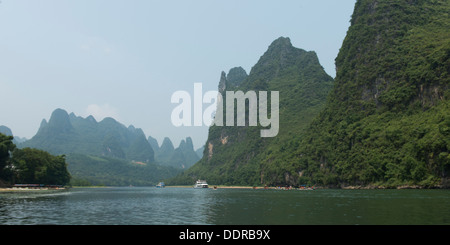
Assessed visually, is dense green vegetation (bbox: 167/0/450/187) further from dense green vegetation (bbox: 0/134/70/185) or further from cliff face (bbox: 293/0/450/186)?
dense green vegetation (bbox: 0/134/70/185)

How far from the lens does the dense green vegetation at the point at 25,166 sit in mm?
130625

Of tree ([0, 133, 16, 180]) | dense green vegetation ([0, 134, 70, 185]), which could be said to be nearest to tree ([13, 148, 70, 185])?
dense green vegetation ([0, 134, 70, 185])

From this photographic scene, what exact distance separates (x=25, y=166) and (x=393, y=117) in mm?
146105

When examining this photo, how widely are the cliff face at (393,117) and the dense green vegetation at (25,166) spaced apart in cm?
11483

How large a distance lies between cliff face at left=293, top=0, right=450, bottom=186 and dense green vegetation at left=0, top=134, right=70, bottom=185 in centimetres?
11483

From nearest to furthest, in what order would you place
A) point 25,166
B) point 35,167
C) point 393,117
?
point 25,166
point 35,167
point 393,117

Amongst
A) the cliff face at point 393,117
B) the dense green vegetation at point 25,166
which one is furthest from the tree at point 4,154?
the cliff face at point 393,117

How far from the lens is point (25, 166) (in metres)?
138

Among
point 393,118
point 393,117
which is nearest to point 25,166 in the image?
point 393,118

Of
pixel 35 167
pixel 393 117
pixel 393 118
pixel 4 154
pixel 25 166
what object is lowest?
pixel 35 167

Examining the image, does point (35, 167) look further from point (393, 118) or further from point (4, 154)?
point (393, 118)

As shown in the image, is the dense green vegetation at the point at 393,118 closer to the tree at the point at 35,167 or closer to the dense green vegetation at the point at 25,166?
the tree at the point at 35,167
